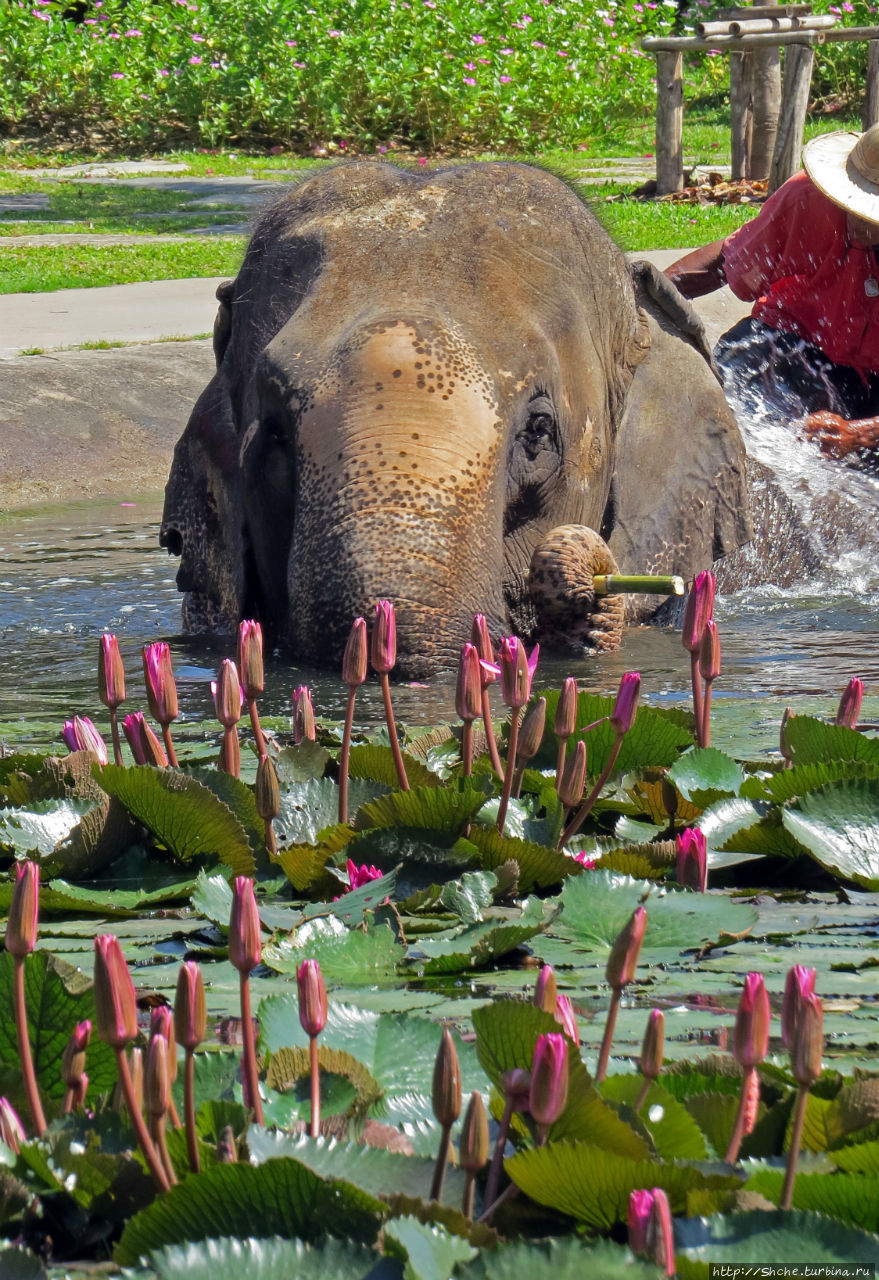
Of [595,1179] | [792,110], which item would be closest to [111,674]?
[595,1179]

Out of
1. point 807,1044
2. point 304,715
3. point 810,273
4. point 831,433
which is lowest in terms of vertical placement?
point 831,433

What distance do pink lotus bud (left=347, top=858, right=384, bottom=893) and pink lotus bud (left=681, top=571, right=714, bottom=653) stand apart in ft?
1.79

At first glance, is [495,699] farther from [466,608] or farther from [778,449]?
[778,449]

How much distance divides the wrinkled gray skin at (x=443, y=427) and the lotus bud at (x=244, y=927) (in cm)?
378

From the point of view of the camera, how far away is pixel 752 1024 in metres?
1.59

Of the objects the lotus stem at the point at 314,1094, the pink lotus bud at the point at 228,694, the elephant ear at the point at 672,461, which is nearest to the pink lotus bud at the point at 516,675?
the pink lotus bud at the point at 228,694

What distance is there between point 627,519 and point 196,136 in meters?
24.1

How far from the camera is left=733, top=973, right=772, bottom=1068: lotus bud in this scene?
1.57m

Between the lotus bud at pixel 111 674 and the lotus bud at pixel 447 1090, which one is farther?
the lotus bud at pixel 111 674

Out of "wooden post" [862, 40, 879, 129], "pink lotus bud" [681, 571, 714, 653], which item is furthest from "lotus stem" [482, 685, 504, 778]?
"wooden post" [862, 40, 879, 129]

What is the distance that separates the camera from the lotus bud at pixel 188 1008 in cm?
155

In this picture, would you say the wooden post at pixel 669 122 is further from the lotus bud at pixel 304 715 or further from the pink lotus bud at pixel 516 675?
the pink lotus bud at pixel 516 675

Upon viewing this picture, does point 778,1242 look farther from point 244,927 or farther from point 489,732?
point 489,732

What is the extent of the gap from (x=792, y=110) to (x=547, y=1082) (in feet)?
67.7
